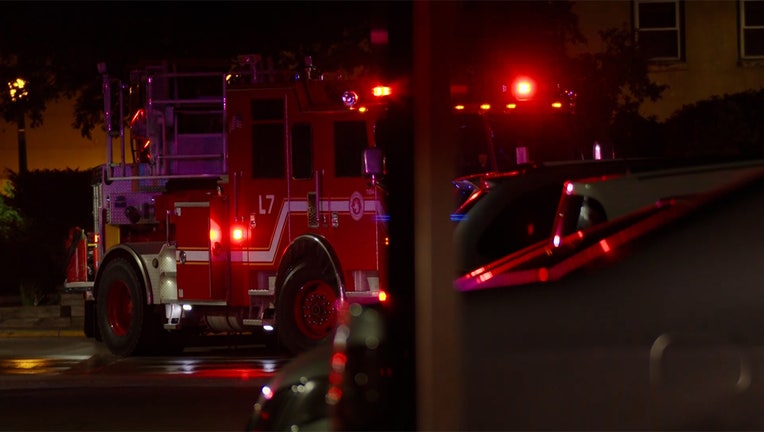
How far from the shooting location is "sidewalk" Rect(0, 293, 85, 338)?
1702 centimetres

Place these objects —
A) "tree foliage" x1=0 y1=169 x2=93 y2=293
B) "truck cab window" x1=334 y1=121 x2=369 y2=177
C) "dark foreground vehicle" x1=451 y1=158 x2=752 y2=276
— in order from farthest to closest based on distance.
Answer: "tree foliage" x1=0 y1=169 x2=93 y2=293
"truck cab window" x1=334 y1=121 x2=369 y2=177
"dark foreground vehicle" x1=451 y1=158 x2=752 y2=276

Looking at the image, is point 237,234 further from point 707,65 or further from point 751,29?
point 751,29

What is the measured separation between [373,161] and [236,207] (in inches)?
103

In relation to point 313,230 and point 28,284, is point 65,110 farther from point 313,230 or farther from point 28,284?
point 313,230

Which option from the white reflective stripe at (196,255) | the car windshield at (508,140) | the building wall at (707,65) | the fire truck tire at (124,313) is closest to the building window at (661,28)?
the building wall at (707,65)

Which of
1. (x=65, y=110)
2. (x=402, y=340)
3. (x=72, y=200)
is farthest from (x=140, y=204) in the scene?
(x=65, y=110)

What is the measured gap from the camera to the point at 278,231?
12.9 meters

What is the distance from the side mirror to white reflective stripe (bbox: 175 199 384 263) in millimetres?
1155

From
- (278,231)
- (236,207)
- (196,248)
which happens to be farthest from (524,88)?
(196,248)

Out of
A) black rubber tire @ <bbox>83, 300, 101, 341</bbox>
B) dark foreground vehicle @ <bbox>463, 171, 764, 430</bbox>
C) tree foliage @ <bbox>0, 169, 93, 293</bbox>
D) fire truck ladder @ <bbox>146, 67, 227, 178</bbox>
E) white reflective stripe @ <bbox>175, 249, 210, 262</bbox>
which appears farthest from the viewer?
tree foliage @ <bbox>0, 169, 93, 293</bbox>

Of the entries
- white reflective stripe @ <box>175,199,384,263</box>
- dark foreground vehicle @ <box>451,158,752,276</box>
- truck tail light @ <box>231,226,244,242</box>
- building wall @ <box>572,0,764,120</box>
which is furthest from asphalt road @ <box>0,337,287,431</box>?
building wall @ <box>572,0,764,120</box>

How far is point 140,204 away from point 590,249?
1032cm

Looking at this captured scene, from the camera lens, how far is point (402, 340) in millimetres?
4699

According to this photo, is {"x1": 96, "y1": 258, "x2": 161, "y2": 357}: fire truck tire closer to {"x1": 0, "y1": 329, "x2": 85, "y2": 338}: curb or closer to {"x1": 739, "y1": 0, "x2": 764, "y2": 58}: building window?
{"x1": 0, "y1": 329, "x2": 85, "y2": 338}: curb
